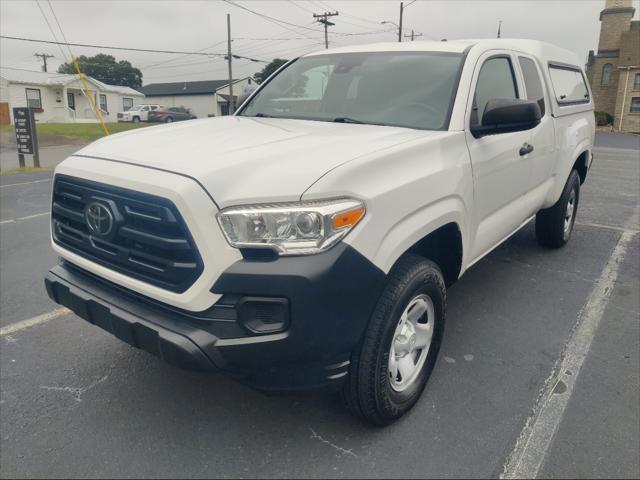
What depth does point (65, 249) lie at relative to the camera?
2779mm

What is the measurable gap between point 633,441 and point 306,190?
1.96 meters

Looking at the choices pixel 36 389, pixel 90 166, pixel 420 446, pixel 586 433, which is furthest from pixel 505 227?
→ pixel 36 389

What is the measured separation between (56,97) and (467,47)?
52396mm

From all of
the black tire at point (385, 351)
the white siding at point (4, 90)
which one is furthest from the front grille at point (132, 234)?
the white siding at point (4, 90)

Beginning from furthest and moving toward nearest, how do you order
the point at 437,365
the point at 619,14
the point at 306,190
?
the point at 619,14 < the point at 437,365 < the point at 306,190

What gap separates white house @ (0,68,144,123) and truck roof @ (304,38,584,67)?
4347cm

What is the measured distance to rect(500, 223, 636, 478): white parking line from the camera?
2400 mm

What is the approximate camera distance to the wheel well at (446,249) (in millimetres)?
2945

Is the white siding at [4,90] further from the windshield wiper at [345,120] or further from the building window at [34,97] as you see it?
the windshield wiper at [345,120]

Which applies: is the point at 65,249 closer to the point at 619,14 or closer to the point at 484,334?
the point at 484,334

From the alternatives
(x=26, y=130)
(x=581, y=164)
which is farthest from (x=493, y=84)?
(x=26, y=130)

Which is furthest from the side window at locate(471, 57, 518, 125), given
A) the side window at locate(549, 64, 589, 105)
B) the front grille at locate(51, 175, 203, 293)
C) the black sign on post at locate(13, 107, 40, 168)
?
the black sign on post at locate(13, 107, 40, 168)

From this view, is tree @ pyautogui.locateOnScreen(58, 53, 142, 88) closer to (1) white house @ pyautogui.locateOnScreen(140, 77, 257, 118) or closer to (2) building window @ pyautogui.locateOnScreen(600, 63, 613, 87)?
(1) white house @ pyautogui.locateOnScreen(140, 77, 257, 118)

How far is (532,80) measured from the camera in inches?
172
